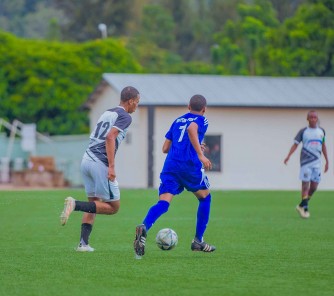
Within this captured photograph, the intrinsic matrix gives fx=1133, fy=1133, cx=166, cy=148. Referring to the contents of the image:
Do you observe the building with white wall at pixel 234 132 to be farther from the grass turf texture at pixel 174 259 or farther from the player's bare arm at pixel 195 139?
the player's bare arm at pixel 195 139

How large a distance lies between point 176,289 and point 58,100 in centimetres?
4833

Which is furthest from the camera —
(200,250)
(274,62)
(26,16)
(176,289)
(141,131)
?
(26,16)

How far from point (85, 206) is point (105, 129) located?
2.99 feet

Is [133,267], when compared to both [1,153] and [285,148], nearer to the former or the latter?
[285,148]

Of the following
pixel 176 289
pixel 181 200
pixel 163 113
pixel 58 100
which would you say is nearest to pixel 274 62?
pixel 58 100

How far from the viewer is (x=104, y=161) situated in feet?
43.0

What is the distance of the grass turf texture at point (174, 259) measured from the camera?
9969 millimetres

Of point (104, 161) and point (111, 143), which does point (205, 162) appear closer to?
point (111, 143)

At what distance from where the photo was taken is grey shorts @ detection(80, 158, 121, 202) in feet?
42.9

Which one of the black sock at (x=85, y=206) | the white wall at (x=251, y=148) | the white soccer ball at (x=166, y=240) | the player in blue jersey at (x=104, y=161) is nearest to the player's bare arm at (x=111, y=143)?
the player in blue jersey at (x=104, y=161)

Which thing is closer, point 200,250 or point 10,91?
point 200,250

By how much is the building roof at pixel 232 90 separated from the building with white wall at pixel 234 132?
0.04 meters

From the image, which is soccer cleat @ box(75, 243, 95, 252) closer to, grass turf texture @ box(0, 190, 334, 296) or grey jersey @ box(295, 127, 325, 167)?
grass turf texture @ box(0, 190, 334, 296)

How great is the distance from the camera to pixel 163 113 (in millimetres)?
42406
